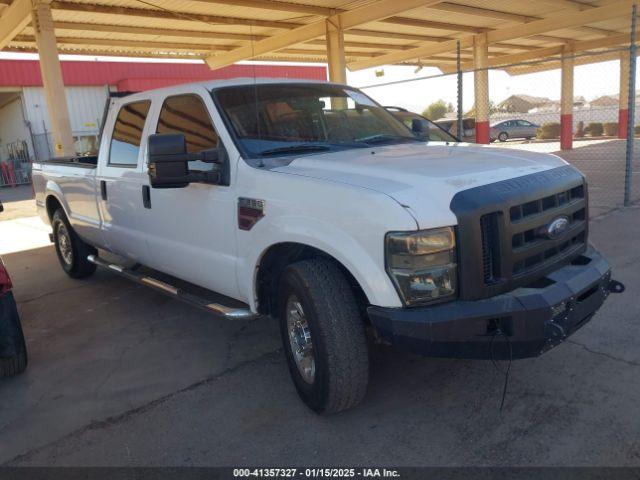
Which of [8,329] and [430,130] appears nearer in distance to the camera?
[8,329]

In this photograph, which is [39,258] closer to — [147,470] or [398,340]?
[147,470]

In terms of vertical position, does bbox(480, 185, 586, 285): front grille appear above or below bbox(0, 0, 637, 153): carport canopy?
below

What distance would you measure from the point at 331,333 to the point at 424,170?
1011 mm

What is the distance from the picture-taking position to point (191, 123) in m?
4.11

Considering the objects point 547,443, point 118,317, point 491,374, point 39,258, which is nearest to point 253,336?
point 118,317

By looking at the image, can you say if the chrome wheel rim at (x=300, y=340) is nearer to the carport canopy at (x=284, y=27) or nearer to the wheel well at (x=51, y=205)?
the wheel well at (x=51, y=205)

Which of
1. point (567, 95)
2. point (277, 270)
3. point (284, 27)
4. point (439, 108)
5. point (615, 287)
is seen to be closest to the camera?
point (615, 287)

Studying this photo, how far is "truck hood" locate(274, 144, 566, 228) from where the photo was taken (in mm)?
2664

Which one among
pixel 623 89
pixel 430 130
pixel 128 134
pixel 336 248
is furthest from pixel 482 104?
pixel 336 248

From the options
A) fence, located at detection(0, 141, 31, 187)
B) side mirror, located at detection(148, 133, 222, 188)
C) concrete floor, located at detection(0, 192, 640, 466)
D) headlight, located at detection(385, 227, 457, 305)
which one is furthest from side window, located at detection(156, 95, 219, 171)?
fence, located at detection(0, 141, 31, 187)

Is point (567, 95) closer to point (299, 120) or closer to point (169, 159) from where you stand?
point (299, 120)

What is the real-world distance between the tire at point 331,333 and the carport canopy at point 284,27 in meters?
7.66

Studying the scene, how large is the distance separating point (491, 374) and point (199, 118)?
270 centimetres

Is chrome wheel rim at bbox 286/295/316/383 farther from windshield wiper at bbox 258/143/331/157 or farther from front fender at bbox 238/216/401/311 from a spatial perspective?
windshield wiper at bbox 258/143/331/157
